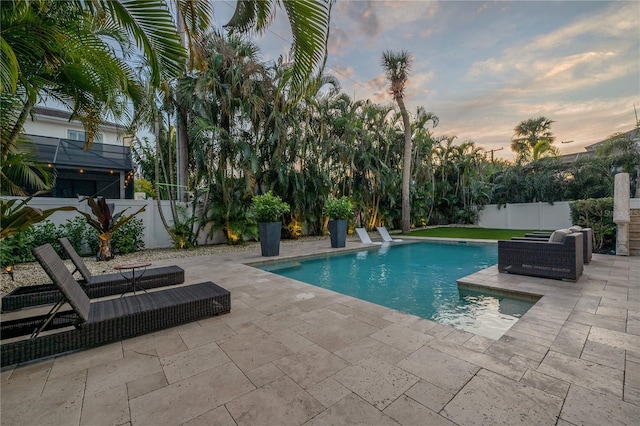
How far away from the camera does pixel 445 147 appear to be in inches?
723

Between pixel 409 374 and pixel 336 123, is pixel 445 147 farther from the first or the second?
pixel 409 374

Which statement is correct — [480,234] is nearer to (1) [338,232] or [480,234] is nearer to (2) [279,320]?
(1) [338,232]

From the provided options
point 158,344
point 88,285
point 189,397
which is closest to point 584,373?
point 189,397

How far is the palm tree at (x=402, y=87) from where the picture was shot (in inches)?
558

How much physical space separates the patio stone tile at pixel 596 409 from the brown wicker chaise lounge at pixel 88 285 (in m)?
5.05

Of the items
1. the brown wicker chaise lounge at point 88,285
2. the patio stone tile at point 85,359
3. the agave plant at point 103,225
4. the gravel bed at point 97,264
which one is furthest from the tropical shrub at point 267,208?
the patio stone tile at point 85,359

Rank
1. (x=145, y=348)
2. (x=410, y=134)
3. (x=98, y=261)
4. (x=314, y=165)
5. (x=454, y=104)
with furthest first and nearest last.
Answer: (x=410, y=134) < (x=454, y=104) < (x=314, y=165) < (x=98, y=261) < (x=145, y=348)

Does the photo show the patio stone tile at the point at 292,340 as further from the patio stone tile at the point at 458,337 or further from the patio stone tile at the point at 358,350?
the patio stone tile at the point at 458,337

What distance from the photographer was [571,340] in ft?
8.46

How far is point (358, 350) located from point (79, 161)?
15.3 metres

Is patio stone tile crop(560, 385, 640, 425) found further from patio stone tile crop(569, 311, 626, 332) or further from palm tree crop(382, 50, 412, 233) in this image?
palm tree crop(382, 50, 412, 233)

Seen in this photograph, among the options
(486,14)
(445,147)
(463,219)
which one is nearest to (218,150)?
(486,14)

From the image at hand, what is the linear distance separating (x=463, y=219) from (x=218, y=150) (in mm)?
16873

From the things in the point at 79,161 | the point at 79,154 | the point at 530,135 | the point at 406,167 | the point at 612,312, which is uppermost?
the point at 530,135
